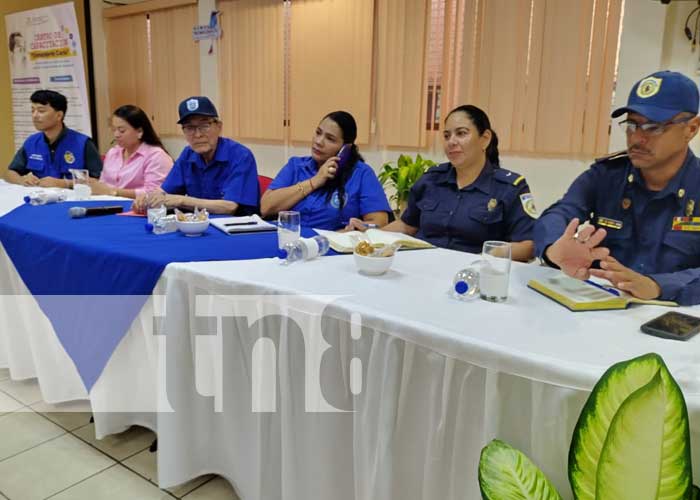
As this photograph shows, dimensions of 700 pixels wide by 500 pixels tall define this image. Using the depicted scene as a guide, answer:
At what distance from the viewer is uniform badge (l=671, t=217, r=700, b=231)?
1.41 meters

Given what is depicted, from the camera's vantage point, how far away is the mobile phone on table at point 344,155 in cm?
233

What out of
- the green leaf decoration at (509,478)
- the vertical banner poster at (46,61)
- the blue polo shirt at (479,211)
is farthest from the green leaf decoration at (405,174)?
the vertical banner poster at (46,61)

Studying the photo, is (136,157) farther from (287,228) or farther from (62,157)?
(287,228)

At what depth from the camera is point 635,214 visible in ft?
5.03

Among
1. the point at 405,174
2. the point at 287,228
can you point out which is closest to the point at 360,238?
the point at 287,228

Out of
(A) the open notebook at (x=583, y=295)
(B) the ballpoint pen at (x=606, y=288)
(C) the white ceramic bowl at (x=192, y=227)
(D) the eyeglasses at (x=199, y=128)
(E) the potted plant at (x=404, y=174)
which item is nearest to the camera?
(A) the open notebook at (x=583, y=295)

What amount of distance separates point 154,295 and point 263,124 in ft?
10.7

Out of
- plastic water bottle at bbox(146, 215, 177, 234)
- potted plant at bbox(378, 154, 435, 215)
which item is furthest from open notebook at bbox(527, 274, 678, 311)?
potted plant at bbox(378, 154, 435, 215)

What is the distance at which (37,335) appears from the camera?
203 centimetres

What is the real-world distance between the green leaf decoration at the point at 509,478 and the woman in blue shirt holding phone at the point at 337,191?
1568 mm

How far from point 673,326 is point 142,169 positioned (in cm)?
293

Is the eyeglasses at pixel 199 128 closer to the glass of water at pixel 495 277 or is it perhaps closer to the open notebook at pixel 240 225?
the open notebook at pixel 240 225

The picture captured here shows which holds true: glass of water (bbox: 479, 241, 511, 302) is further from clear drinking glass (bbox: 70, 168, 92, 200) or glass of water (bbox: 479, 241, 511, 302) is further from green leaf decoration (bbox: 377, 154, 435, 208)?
clear drinking glass (bbox: 70, 168, 92, 200)

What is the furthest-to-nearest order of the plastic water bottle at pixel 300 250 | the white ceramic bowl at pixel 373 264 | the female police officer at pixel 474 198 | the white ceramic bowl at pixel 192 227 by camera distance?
the female police officer at pixel 474 198 → the white ceramic bowl at pixel 192 227 → the plastic water bottle at pixel 300 250 → the white ceramic bowl at pixel 373 264
